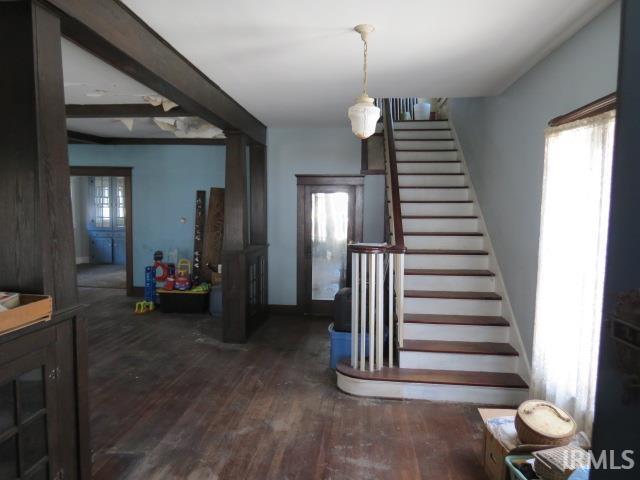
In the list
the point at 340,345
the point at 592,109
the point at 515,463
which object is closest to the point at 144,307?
the point at 340,345

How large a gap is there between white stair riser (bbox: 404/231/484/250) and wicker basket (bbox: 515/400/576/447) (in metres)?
2.27

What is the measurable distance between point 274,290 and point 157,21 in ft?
13.5

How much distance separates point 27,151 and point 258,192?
3.99m

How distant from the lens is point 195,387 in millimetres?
3482

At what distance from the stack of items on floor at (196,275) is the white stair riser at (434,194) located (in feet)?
9.40

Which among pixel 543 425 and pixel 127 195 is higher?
pixel 127 195

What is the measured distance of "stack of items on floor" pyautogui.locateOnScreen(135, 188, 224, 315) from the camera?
5871 mm

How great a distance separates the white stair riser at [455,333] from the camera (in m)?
3.64

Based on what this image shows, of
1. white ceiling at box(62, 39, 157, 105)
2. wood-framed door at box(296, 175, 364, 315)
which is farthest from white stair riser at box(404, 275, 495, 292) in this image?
white ceiling at box(62, 39, 157, 105)

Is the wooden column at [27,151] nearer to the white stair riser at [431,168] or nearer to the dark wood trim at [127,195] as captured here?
the white stair riser at [431,168]

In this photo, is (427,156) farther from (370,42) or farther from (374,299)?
(370,42)

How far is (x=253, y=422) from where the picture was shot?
2.93m

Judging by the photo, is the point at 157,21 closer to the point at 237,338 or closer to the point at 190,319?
the point at 237,338

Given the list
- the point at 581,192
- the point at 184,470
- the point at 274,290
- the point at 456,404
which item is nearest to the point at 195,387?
the point at 184,470
